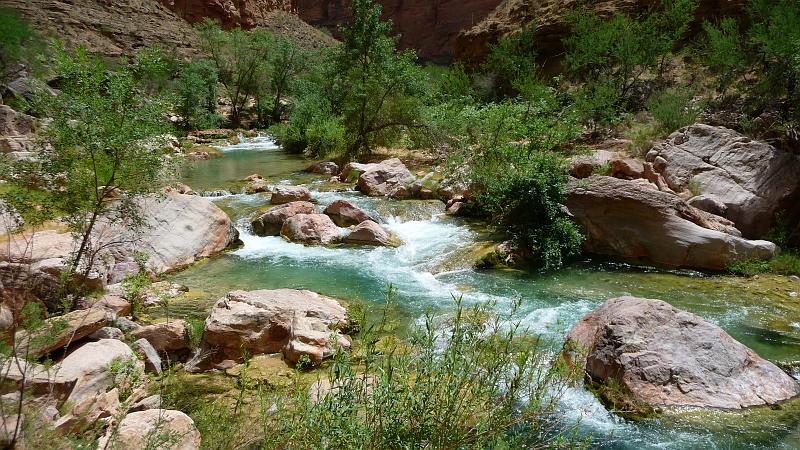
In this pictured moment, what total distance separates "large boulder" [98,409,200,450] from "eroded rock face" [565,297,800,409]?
126 inches

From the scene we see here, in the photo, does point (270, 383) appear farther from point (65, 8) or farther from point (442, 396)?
point (65, 8)

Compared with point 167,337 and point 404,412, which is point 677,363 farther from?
point 167,337

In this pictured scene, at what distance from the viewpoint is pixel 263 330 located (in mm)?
5664

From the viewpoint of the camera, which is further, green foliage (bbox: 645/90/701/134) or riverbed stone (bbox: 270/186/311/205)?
green foliage (bbox: 645/90/701/134)

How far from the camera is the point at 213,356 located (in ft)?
17.5

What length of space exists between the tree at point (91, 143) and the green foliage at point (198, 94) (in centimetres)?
2228

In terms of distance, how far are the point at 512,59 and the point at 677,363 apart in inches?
867

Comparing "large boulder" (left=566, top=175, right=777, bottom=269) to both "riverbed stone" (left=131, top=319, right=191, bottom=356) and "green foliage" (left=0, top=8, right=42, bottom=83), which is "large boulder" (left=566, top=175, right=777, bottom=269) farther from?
"green foliage" (left=0, top=8, right=42, bottom=83)

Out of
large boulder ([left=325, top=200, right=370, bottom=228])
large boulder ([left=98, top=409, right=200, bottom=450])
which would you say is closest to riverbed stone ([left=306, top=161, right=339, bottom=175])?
large boulder ([left=325, top=200, right=370, bottom=228])

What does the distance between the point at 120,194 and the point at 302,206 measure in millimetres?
5291

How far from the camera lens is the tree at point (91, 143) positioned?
5133 mm

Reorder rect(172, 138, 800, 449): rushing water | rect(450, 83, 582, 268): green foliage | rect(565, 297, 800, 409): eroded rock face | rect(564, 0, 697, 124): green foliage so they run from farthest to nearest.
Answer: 1. rect(564, 0, 697, 124): green foliage
2. rect(450, 83, 582, 268): green foliage
3. rect(565, 297, 800, 409): eroded rock face
4. rect(172, 138, 800, 449): rushing water

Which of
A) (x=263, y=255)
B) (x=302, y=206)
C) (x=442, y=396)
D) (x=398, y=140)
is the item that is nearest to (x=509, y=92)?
(x=398, y=140)

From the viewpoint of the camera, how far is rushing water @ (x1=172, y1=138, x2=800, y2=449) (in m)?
4.32
